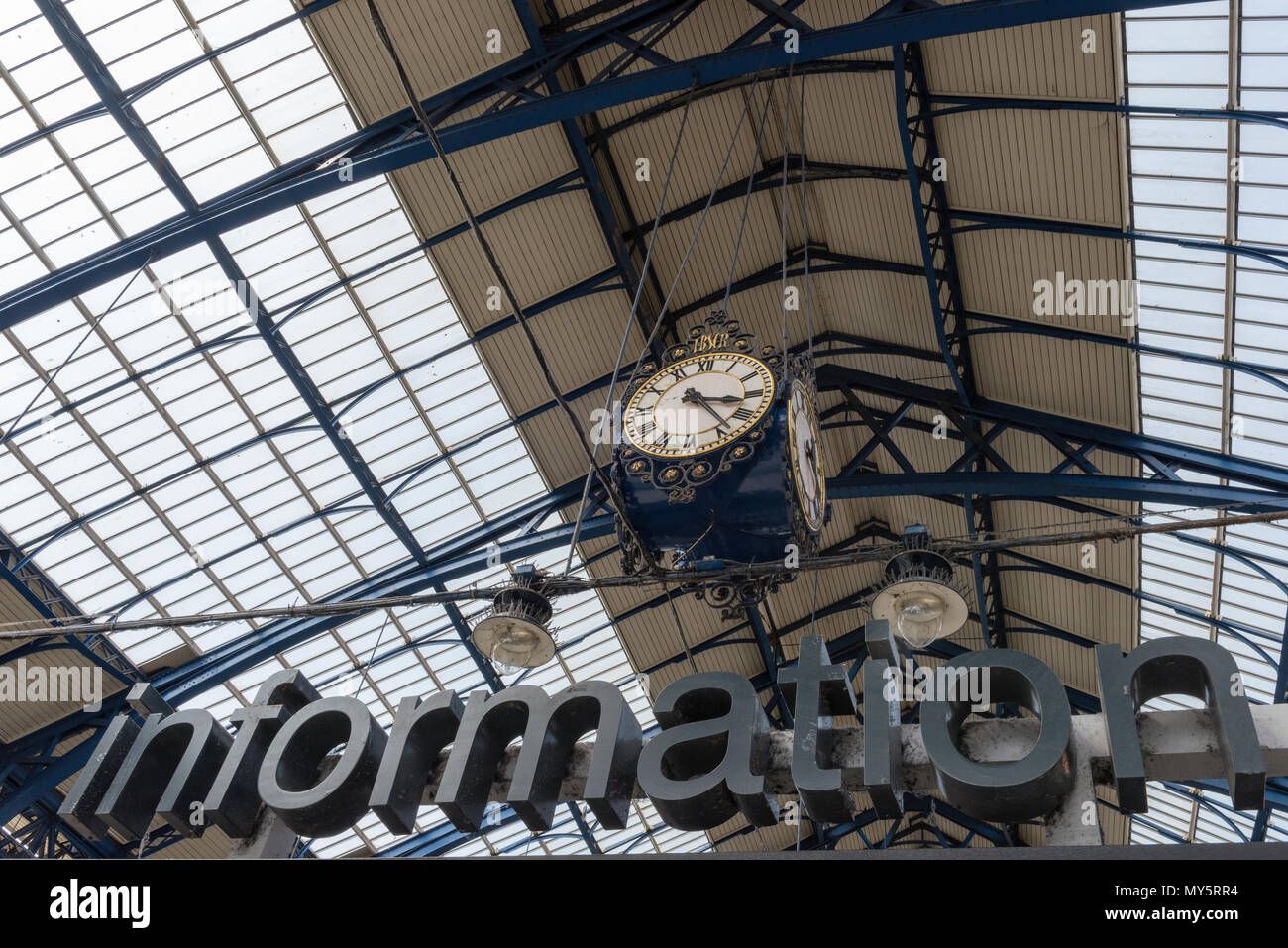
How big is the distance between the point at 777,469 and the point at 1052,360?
1010cm

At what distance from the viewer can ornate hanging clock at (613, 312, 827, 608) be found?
35.3 ft

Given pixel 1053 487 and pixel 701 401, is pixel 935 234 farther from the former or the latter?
pixel 701 401

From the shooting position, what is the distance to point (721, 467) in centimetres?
1073

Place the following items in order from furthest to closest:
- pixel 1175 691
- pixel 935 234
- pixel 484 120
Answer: pixel 935 234, pixel 484 120, pixel 1175 691

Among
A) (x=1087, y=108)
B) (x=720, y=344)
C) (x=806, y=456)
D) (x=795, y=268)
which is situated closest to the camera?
(x=806, y=456)

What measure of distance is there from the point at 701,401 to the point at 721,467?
881mm

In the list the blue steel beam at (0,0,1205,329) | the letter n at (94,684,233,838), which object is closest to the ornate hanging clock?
the letter n at (94,684,233,838)

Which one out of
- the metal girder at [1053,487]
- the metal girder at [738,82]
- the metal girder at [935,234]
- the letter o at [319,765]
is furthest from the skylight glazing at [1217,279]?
the letter o at [319,765]

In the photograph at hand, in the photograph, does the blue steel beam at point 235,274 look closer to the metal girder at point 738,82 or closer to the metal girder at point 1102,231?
the metal girder at point 738,82

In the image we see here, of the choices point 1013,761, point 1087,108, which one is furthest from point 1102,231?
point 1013,761
